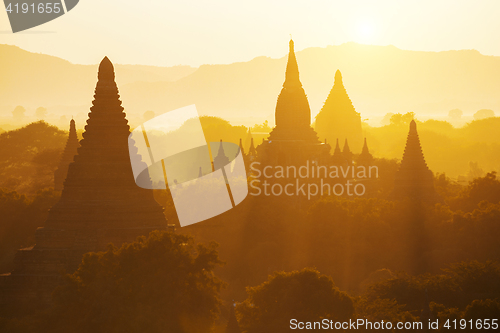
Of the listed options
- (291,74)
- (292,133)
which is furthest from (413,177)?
(291,74)

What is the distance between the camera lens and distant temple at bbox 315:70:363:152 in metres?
113

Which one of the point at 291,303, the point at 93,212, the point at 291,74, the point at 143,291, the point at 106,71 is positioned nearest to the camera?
the point at 143,291

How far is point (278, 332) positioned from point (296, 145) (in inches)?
1437

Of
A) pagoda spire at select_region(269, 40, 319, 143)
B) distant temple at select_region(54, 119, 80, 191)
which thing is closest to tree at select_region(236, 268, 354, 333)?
distant temple at select_region(54, 119, 80, 191)

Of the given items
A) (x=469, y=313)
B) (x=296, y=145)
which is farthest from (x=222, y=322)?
(x=296, y=145)

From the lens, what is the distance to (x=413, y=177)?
5262 centimetres

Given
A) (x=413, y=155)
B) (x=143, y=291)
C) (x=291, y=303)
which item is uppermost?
(x=413, y=155)

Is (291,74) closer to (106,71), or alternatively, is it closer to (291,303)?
(106,71)

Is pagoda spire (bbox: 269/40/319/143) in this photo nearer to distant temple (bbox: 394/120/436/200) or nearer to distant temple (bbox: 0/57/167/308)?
distant temple (bbox: 394/120/436/200)

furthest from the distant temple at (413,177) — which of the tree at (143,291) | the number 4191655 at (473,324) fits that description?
the tree at (143,291)

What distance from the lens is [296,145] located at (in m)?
62.0

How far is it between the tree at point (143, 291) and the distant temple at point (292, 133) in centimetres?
3434

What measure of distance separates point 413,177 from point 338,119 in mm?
61002

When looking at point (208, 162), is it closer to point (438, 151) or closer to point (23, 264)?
point (23, 264)
